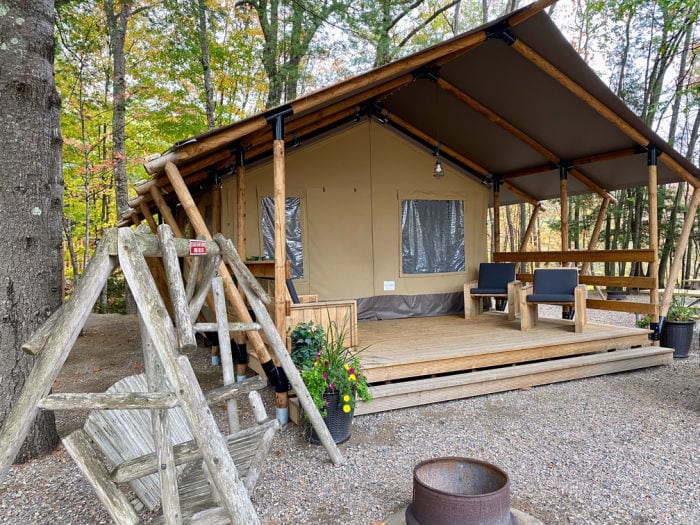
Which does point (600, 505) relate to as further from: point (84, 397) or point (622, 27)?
point (622, 27)

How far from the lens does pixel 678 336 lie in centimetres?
566

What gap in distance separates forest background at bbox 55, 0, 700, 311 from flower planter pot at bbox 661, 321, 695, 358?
380 cm

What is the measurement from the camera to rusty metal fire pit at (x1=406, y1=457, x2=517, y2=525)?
6.02ft

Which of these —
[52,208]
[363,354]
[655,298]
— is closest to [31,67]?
[52,208]

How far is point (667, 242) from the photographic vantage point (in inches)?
462

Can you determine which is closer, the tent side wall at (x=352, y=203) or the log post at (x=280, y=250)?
the log post at (x=280, y=250)

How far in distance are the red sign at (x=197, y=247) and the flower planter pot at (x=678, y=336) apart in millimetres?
5884

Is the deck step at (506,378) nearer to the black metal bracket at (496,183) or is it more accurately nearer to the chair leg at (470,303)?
the chair leg at (470,303)

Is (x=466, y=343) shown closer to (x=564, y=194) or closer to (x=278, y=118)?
(x=278, y=118)

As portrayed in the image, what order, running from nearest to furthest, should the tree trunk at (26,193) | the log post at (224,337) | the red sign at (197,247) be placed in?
the red sign at (197,247), the log post at (224,337), the tree trunk at (26,193)

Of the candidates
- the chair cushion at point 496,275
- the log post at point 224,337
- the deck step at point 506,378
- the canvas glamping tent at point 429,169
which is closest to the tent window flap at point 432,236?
the canvas glamping tent at point 429,169

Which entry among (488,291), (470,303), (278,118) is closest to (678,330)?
(488,291)

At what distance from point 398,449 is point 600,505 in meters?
1.27

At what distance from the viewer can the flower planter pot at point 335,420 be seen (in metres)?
3.26
